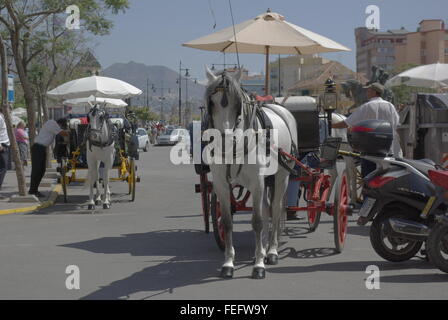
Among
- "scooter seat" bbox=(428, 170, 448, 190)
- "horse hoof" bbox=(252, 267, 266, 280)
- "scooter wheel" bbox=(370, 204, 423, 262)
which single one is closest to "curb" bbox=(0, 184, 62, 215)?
"horse hoof" bbox=(252, 267, 266, 280)

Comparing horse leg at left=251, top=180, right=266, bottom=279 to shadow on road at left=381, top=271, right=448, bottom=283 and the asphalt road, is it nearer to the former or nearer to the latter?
the asphalt road

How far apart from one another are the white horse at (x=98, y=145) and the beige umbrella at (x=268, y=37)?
3.34 metres

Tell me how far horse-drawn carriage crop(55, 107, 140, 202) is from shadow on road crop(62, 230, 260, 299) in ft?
15.2

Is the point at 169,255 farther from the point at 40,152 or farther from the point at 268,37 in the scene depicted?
the point at 40,152

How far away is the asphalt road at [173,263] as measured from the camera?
6574 mm

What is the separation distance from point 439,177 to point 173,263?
126 inches

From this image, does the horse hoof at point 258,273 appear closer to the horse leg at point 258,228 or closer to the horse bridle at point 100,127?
the horse leg at point 258,228

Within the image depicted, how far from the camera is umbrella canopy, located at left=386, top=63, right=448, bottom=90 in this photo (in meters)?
16.3

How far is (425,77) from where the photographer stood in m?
16.4

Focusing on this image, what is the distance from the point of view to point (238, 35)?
10453 mm

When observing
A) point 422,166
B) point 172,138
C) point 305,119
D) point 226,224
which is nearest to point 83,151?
point 305,119

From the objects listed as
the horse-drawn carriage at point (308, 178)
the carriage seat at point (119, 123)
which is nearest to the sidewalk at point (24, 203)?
the carriage seat at point (119, 123)
